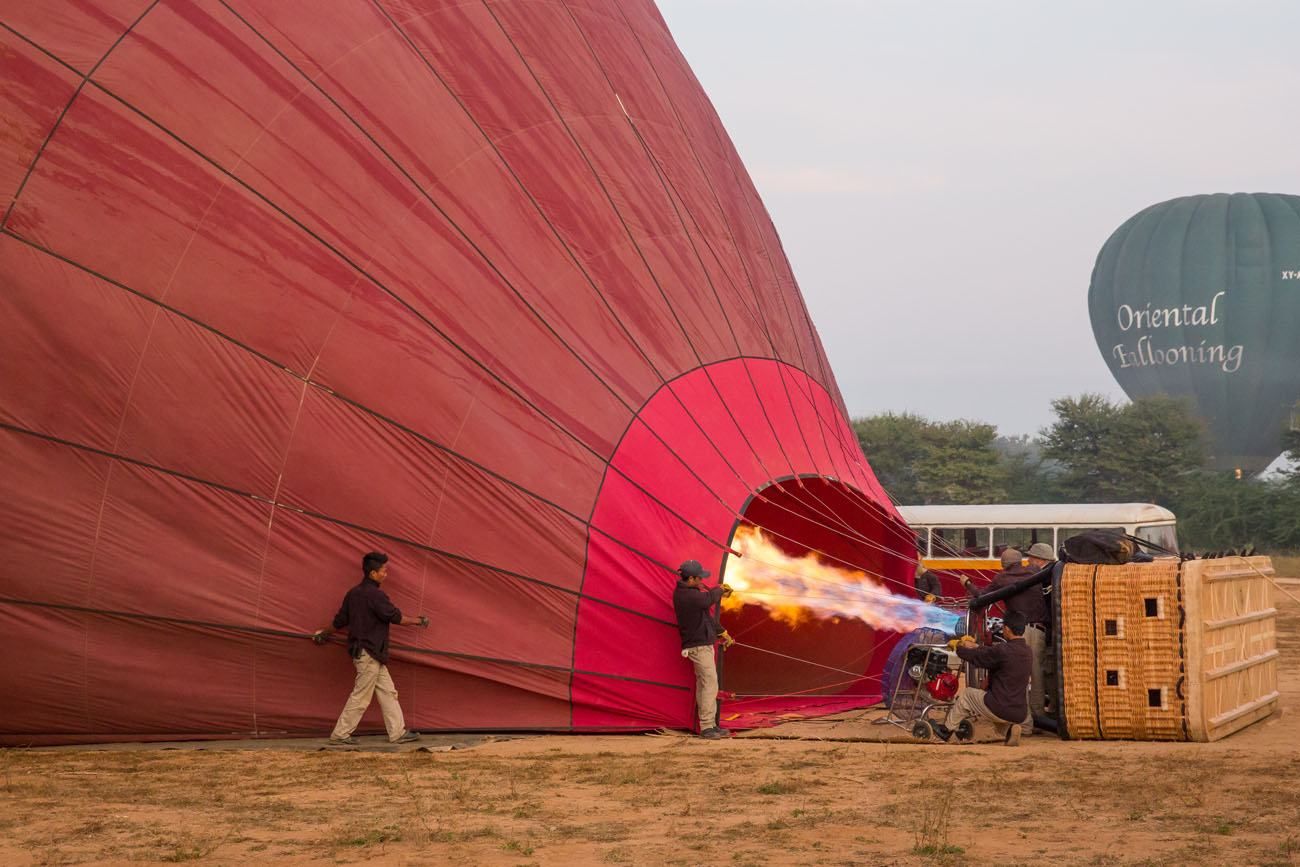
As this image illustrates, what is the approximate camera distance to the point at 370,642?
8.41 m

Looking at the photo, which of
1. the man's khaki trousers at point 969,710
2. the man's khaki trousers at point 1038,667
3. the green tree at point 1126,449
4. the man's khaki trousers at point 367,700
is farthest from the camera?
the green tree at point 1126,449

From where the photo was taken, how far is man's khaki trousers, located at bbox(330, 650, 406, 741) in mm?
8523

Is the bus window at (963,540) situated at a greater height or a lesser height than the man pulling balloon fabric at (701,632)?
greater

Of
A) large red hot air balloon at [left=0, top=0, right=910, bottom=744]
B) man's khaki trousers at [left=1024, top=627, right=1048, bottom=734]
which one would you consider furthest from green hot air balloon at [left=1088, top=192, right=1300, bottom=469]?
large red hot air balloon at [left=0, top=0, right=910, bottom=744]

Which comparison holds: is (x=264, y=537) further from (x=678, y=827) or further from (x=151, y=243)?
(x=678, y=827)

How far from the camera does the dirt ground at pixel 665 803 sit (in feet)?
18.7

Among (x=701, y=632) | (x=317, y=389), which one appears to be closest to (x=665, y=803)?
(x=701, y=632)

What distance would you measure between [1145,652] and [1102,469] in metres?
40.6

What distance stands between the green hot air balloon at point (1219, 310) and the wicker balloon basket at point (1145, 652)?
40773 millimetres

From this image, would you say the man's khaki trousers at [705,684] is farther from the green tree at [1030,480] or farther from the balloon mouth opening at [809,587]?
the green tree at [1030,480]

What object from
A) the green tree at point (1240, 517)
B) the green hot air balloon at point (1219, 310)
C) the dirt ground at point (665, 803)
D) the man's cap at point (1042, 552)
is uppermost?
the green hot air balloon at point (1219, 310)

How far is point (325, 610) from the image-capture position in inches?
338

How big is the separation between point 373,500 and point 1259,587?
19.7 feet

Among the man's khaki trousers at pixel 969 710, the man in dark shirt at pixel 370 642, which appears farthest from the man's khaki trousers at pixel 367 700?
the man's khaki trousers at pixel 969 710
